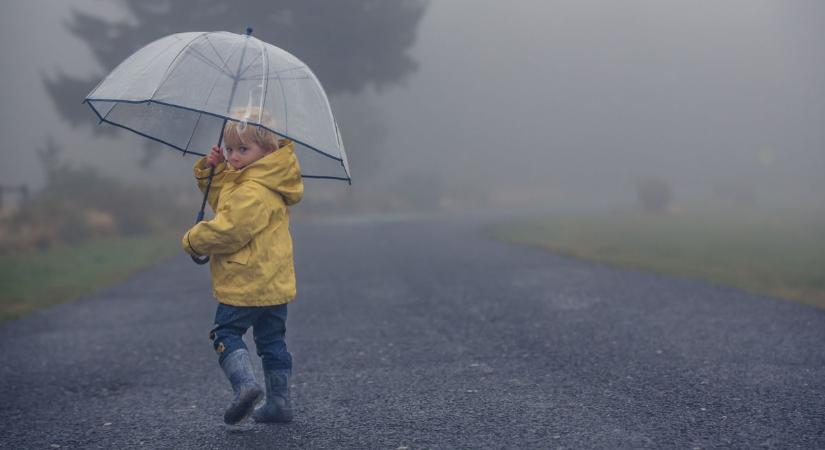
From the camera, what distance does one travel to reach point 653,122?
91062mm

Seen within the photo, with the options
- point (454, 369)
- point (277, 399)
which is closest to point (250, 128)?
point (277, 399)

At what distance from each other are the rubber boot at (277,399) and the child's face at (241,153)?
3.83 feet

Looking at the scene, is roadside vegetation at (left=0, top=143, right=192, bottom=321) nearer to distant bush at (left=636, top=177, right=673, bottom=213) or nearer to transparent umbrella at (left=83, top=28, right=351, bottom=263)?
transparent umbrella at (left=83, top=28, right=351, bottom=263)

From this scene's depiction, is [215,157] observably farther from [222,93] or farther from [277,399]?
[277,399]

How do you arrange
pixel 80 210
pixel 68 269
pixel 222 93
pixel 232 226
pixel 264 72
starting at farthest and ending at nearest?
1. pixel 80 210
2. pixel 68 269
3. pixel 264 72
4. pixel 222 93
5. pixel 232 226

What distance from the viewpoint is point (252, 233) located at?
12.6 feet

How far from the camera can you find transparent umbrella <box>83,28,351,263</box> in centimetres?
408

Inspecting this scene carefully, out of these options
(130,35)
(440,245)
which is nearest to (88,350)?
(440,245)

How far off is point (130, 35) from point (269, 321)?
855 inches

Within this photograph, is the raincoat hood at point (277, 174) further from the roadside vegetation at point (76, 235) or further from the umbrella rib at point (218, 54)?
the roadside vegetation at point (76, 235)

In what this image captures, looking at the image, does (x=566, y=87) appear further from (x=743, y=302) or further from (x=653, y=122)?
(x=743, y=302)

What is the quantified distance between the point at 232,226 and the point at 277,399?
3.40ft

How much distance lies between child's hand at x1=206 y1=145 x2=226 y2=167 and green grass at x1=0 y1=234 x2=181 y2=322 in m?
5.50

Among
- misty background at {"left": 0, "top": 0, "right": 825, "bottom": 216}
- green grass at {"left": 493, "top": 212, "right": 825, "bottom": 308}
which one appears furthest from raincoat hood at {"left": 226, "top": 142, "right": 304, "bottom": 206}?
misty background at {"left": 0, "top": 0, "right": 825, "bottom": 216}
